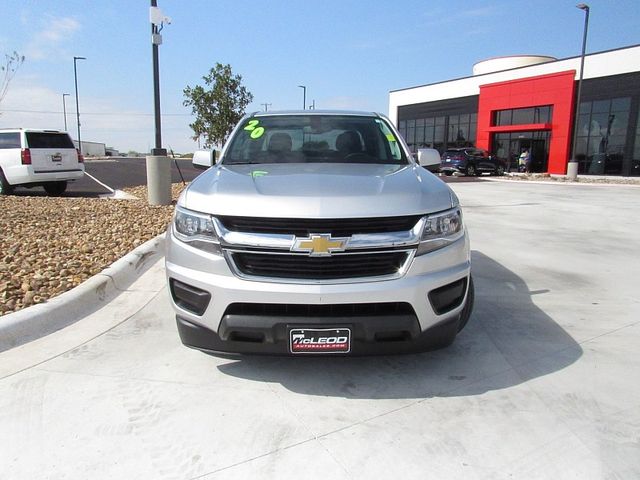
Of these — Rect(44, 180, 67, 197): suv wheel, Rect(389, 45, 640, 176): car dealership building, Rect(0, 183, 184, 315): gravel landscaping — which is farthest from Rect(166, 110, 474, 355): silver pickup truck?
Rect(389, 45, 640, 176): car dealership building

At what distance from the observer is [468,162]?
2873 centimetres

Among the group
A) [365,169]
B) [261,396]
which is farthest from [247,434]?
[365,169]

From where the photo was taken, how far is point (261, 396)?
289cm

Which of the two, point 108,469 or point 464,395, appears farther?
point 464,395

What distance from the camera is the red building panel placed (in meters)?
31.2

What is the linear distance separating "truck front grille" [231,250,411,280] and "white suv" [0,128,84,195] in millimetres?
11694

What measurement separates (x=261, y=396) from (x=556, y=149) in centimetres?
3395

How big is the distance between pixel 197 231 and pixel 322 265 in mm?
786

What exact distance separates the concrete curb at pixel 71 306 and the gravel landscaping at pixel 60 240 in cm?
22

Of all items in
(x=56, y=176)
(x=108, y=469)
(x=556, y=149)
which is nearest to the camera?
(x=108, y=469)

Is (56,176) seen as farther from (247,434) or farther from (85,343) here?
(247,434)

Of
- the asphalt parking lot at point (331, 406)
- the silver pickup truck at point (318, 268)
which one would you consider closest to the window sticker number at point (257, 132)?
the silver pickup truck at point (318, 268)

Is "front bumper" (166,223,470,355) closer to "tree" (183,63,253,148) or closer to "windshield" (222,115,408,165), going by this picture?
"windshield" (222,115,408,165)

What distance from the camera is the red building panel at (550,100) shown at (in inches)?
1227
